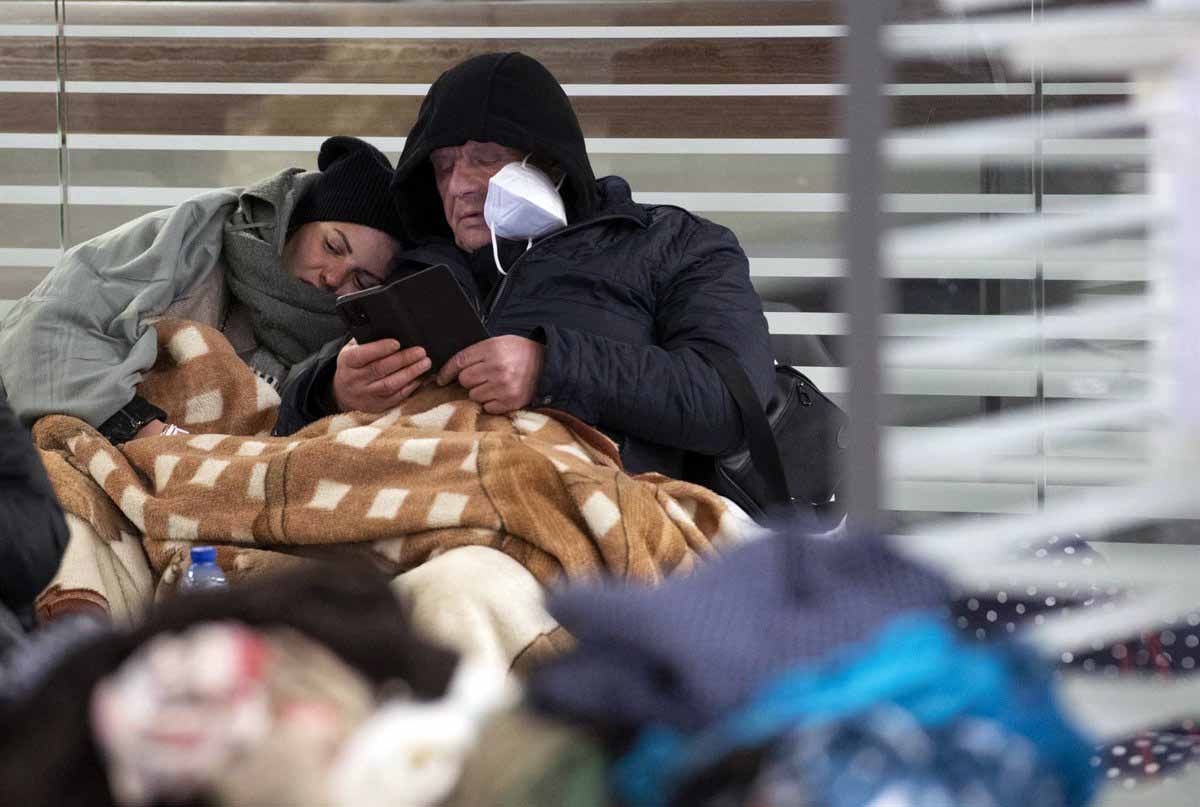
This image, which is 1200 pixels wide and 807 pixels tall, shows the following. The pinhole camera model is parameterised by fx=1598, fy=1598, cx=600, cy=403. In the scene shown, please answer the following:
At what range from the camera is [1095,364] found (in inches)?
64.7

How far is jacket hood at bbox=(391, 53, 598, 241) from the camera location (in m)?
3.12

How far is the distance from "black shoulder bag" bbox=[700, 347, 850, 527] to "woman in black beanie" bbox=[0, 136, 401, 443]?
82cm

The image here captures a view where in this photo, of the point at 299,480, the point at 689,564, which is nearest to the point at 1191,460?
the point at 689,564

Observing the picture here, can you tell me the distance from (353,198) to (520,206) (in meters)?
0.41

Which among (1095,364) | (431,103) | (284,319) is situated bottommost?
(284,319)

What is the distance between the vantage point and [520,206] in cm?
304

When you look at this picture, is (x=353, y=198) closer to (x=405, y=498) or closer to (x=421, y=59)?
(x=421, y=59)

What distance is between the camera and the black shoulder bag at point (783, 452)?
288 cm

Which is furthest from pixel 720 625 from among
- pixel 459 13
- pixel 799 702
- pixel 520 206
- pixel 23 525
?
pixel 459 13

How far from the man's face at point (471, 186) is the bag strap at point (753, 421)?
55 cm

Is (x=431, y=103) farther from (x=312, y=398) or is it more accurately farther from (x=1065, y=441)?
(x=1065, y=441)

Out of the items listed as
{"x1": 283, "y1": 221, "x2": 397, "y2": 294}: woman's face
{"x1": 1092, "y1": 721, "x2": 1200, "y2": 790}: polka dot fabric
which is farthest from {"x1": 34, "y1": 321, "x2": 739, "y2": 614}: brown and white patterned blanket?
{"x1": 1092, "y1": 721, "x2": 1200, "y2": 790}: polka dot fabric

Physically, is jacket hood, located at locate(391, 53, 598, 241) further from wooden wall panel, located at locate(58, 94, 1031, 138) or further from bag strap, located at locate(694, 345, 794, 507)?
wooden wall panel, located at locate(58, 94, 1031, 138)

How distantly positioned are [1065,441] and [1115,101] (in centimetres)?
35
